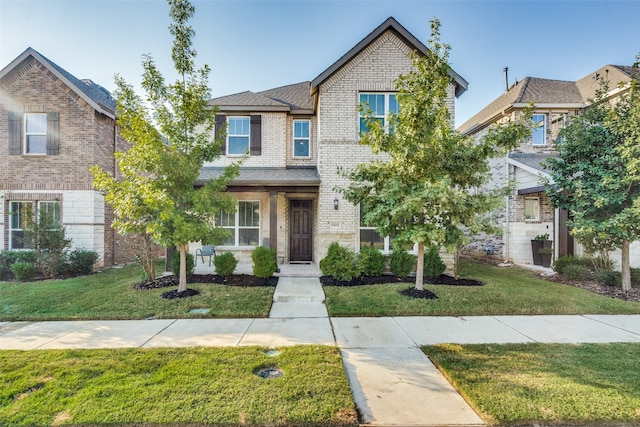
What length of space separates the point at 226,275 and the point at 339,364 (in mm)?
5506

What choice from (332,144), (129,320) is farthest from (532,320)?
(129,320)

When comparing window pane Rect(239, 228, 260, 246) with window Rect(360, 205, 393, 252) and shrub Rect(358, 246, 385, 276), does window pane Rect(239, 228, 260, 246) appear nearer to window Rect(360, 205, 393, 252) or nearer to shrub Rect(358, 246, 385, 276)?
window Rect(360, 205, 393, 252)

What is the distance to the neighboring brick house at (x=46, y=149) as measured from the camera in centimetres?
1021

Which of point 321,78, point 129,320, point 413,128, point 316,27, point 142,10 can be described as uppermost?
point 316,27

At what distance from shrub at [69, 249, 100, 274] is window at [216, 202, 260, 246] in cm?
420

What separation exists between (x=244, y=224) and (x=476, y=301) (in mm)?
8224

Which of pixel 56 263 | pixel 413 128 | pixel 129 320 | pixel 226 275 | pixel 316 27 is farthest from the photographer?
pixel 316 27

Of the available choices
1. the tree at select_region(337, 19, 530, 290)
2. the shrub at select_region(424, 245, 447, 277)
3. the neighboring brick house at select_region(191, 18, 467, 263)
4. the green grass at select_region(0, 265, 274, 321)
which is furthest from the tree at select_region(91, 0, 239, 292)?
the shrub at select_region(424, 245, 447, 277)

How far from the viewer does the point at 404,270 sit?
8.47 metres

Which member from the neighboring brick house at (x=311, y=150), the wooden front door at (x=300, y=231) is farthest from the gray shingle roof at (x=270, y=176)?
the wooden front door at (x=300, y=231)

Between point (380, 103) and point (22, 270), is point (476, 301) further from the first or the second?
point (22, 270)

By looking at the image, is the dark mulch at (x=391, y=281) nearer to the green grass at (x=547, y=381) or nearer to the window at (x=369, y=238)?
the window at (x=369, y=238)

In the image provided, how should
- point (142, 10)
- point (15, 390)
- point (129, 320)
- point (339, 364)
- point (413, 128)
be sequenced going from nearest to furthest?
point (15, 390) < point (339, 364) < point (129, 320) < point (413, 128) < point (142, 10)

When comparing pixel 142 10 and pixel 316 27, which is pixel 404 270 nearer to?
pixel 316 27
